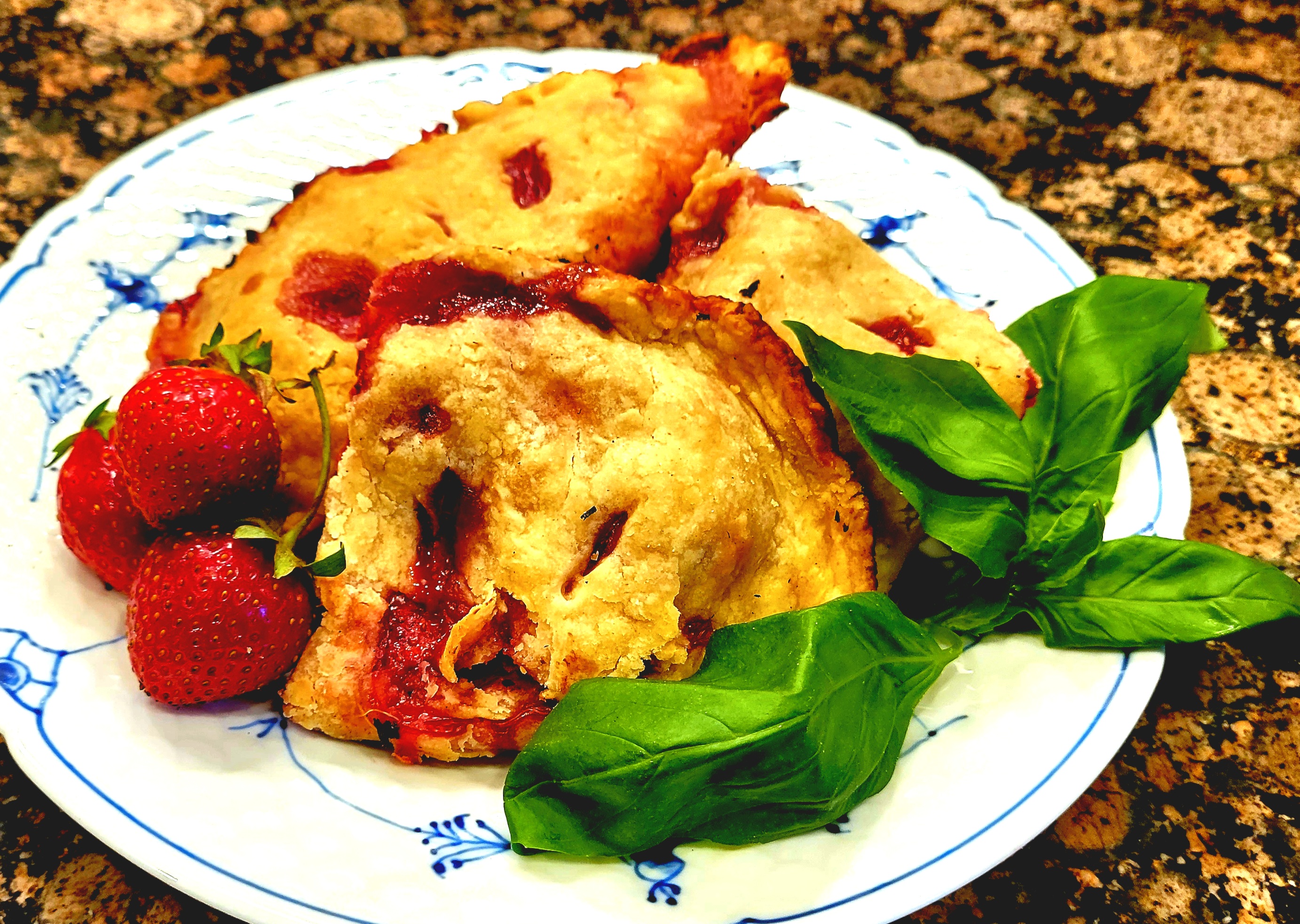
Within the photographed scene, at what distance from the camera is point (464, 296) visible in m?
1.47

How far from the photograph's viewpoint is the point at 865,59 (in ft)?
9.65

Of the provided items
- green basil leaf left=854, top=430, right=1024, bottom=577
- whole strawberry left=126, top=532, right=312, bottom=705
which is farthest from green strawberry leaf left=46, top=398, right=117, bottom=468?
green basil leaf left=854, top=430, right=1024, bottom=577

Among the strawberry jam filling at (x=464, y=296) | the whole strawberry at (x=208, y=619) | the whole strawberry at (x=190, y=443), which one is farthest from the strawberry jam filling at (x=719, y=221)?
the whole strawberry at (x=208, y=619)

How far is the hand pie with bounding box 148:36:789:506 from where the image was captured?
65.3 inches

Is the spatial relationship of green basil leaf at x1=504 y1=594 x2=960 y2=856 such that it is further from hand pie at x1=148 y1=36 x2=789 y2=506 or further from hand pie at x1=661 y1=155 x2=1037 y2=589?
hand pie at x1=148 y1=36 x2=789 y2=506

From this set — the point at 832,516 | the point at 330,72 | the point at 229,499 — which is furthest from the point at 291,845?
the point at 330,72

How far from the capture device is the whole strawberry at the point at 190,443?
1.41 m

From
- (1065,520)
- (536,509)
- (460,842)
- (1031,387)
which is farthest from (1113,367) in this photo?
(460,842)

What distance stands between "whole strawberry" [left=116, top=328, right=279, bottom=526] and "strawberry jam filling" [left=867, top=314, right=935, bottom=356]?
38.0 inches

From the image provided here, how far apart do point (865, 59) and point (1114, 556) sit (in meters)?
1.91

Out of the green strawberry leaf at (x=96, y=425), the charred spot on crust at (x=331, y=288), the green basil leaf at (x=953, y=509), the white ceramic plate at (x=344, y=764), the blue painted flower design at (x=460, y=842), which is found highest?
Answer: the charred spot on crust at (x=331, y=288)

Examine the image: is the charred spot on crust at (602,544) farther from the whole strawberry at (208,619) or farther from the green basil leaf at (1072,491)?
the green basil leaf at (1072,491)

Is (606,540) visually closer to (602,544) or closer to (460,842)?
(602,544)

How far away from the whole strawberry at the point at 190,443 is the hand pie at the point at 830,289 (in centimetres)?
73
